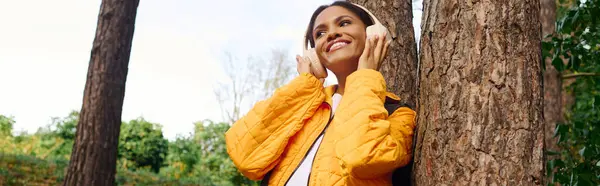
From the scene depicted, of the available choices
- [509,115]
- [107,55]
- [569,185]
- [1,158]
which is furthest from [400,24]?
[1,158]

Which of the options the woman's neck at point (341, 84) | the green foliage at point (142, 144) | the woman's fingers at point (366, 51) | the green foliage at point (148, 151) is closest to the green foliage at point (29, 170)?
the green foliage at point (148, 151)

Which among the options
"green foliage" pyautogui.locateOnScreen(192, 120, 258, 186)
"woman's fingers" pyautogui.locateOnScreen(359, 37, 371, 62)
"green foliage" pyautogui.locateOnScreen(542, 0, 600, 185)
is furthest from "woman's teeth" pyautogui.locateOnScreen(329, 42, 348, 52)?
"green foliage" pyautogui.locateOnScreen(192, 120, 258, 186)

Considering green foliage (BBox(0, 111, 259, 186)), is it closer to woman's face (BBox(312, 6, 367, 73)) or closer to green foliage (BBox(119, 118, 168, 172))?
green foliage (BBox(119, 118, 168, 172))

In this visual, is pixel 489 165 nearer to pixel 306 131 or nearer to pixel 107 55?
pixel 306 131

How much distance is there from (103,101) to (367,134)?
3.68 meters

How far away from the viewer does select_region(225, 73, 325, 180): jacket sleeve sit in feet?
6.57

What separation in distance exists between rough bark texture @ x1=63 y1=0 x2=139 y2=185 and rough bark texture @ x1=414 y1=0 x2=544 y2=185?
11.9 ft

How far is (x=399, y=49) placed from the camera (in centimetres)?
299

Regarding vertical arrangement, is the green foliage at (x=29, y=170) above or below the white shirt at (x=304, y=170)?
below

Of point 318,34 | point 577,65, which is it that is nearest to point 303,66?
point 318,34

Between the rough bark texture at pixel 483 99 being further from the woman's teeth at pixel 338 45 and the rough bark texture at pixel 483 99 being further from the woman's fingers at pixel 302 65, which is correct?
the woman's fingers at pixel 302 65

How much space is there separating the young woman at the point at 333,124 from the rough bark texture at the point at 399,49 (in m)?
0.73

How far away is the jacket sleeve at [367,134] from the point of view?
1.67m

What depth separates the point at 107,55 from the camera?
4859 mm
